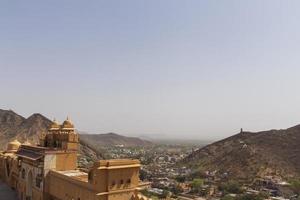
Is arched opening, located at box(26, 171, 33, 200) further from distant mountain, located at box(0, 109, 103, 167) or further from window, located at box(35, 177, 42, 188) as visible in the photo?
distant mountain, located at box(0, 109, 103, 167)

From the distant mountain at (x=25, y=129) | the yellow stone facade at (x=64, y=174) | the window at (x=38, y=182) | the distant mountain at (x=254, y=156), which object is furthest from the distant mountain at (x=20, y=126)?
the window at (x=38, y=182)

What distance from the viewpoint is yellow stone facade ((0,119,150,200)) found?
69.8ft

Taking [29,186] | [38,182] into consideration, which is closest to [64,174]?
[38,182]

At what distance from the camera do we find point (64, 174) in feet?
82.6

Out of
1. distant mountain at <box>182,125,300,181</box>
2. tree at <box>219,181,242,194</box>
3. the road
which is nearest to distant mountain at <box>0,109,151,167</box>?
distant mountain at <box>182,125,300,181</box>

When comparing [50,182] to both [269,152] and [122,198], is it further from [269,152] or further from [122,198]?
[269,152]

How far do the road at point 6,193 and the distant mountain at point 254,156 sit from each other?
51.4m

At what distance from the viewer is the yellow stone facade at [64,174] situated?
21.3 metres

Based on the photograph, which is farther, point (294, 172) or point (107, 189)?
point (294, 172)

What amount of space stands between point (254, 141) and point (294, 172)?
82.9 feet

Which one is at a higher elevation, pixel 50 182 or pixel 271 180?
pixel 50 182

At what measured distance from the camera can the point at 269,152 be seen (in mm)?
91875

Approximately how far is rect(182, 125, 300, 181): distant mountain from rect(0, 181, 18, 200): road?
51.4m

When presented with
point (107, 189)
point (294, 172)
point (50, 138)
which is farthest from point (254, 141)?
point (107, 189)
